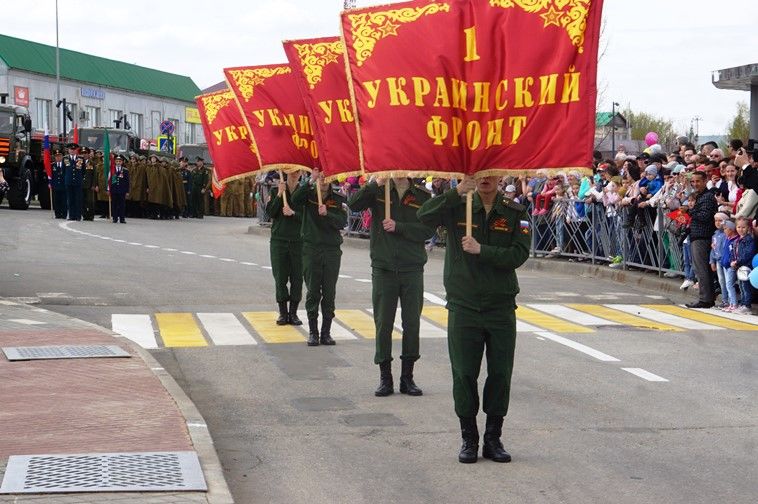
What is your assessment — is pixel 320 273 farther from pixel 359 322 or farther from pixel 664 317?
pixel 664 317

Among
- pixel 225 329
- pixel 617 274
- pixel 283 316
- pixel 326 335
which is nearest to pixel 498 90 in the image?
pixel 326 335

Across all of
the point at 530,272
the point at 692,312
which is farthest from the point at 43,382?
the point at 530,272

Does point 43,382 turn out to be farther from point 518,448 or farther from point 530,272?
point 530,272

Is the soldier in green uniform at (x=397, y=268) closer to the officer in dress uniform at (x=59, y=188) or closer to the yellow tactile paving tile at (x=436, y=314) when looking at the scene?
the yellow tactile paving tile at (x=436, y=314)

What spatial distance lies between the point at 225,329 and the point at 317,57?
4166 mm

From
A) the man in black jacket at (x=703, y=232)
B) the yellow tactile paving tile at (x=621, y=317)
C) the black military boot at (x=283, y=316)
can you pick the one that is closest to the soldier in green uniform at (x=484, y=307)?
the black military boot at (x=283, y=316)

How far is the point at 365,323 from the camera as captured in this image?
50.3 ft

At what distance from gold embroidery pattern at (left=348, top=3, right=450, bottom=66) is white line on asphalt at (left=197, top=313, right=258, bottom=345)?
521cm

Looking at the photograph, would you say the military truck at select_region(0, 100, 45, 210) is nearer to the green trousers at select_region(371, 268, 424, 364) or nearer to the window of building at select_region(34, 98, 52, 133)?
the green trousers at select_region(371, 268, 424, 364)

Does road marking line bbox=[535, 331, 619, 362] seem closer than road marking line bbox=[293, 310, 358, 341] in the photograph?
Yes

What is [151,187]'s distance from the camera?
4359 cm

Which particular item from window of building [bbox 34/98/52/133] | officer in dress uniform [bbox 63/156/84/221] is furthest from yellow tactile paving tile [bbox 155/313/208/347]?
window of building [bbox 34/98/52/133]

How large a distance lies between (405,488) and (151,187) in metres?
37.3

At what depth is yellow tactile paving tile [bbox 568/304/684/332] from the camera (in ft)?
50.3
